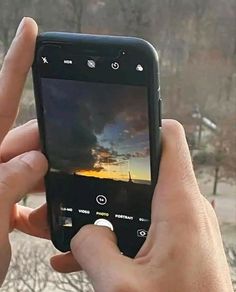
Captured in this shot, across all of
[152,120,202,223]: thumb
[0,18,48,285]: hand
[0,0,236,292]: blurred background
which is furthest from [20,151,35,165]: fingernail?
[0,0,236,292]: blurred background

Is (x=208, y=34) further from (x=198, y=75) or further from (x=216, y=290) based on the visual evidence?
(x=216, y=290)

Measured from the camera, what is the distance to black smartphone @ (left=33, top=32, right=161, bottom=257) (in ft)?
1.71

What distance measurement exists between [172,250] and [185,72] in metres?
0.61

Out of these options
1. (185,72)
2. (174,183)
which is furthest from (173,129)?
(185,72)

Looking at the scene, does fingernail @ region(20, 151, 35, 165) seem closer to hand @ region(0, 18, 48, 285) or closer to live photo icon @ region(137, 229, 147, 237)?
hand @ region(0, 18, 48, 285)

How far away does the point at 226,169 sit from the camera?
3.58ft

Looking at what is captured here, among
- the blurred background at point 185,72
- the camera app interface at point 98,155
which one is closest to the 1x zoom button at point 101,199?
the camera app interface at point 98,155

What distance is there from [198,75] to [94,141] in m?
0.53

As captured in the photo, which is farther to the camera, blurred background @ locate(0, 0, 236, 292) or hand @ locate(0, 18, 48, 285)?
blurred background @ locate(0, 0, 236, 292)

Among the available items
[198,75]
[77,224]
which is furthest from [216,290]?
[198,75]

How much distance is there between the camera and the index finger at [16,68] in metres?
0.52

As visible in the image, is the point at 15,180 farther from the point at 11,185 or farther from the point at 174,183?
the point at 174,183

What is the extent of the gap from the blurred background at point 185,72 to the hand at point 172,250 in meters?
0.48

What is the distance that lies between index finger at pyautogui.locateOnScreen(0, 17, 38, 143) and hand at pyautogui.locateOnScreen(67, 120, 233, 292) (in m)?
0.12
